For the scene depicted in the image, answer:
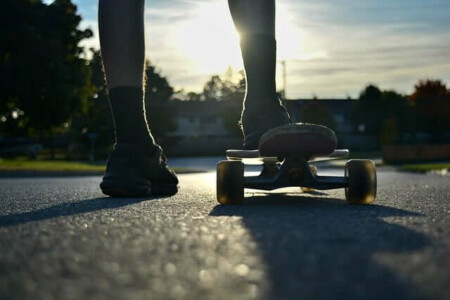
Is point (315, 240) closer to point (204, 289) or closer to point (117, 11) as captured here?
point (204, 289)

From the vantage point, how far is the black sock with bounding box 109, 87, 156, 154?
4.30 m

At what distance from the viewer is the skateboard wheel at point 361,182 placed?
381 cm

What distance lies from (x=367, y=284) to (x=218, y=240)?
751 millimetres

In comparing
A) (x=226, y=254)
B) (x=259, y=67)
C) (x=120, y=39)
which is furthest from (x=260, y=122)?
(x=226, y=254)

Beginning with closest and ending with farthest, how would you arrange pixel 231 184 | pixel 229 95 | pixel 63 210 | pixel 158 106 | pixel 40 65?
pixel 63 210 < pixel 231 184 < pixel 40 65 < pixel 158 106 < pixel 229 95

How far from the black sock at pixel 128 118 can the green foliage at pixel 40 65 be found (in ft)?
93.5

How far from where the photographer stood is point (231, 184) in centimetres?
381

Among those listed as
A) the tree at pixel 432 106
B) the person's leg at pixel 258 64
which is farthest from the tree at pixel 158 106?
the person's leg at pixel 258 64

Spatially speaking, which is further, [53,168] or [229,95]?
[229,95]

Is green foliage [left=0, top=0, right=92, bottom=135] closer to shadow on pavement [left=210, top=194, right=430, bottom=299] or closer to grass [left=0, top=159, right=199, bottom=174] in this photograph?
grass [left=0, top=159, right=199, bottom=174]

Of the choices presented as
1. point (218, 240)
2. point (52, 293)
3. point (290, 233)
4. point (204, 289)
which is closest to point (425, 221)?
point (290, 233)

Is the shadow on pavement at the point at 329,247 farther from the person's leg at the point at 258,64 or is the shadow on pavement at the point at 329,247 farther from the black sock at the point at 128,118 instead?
the black sock at the point at 128,118

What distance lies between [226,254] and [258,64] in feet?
8.30

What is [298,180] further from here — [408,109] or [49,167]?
[408,109]
